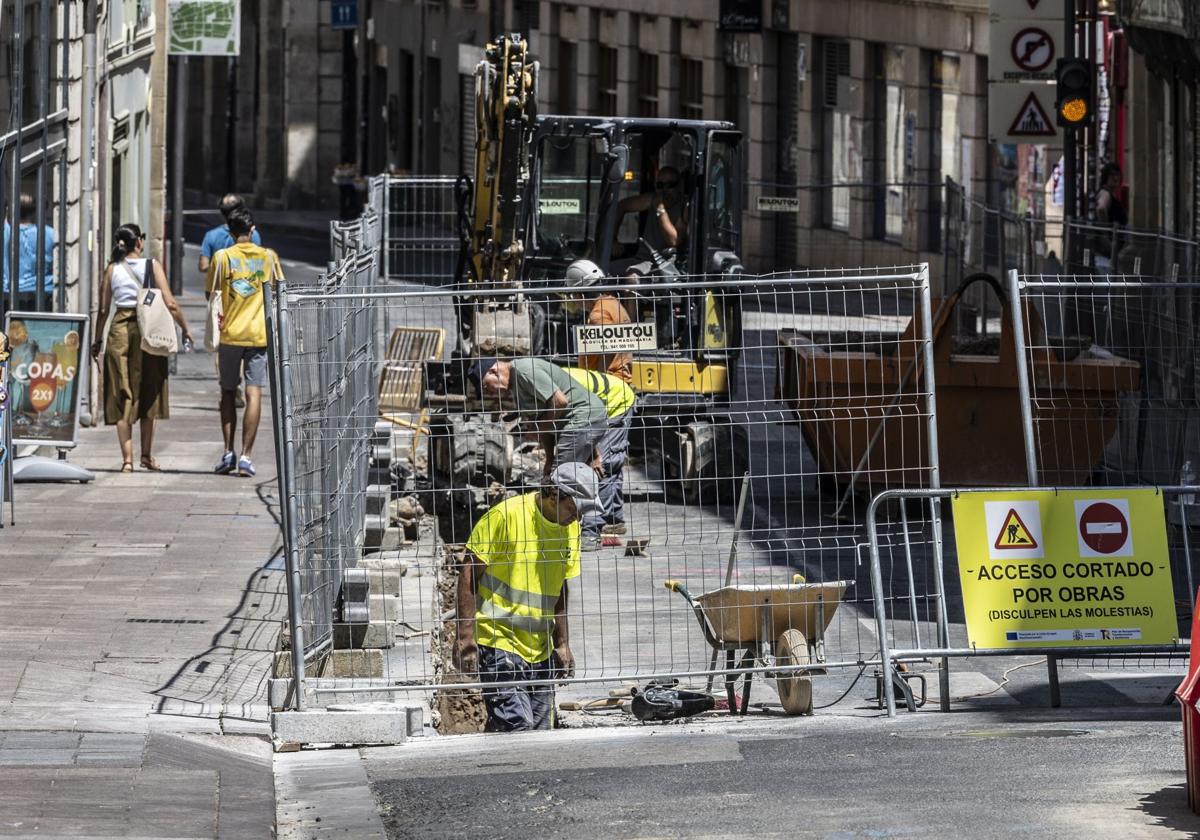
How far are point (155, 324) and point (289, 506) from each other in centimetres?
744

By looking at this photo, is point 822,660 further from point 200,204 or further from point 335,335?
point 200,204

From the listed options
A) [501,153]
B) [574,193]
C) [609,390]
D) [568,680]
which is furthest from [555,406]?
[574,193]

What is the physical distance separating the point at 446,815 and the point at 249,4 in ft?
177

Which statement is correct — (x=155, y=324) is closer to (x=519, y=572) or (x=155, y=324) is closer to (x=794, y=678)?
(x=519, y=572)

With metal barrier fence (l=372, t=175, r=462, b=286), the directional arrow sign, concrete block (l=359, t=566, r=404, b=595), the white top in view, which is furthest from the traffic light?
concrete block (l=359, t=566, r=404, b=595)

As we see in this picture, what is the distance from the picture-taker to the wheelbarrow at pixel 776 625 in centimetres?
997

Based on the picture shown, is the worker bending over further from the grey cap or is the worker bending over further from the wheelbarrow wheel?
the wheelbarrow wheel

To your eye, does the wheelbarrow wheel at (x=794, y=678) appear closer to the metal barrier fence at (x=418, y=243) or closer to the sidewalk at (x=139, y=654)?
the sidewalk at (x=139, y=654)

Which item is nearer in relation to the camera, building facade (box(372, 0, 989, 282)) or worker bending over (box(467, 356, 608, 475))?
worker bending over (box(467, 356, 608, 475))

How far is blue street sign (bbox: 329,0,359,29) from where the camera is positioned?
5312 centimetres

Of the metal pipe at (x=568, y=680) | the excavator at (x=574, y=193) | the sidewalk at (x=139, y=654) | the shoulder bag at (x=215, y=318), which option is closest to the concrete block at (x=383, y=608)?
the sidewalk at (x=139, y=654)

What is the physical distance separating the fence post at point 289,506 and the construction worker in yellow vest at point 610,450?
1658 millimetres

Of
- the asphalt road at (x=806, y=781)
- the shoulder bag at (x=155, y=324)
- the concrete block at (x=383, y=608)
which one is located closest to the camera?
the asphalt road at (x=806, y=781)

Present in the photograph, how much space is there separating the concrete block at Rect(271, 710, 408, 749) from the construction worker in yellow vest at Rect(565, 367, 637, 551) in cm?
163
